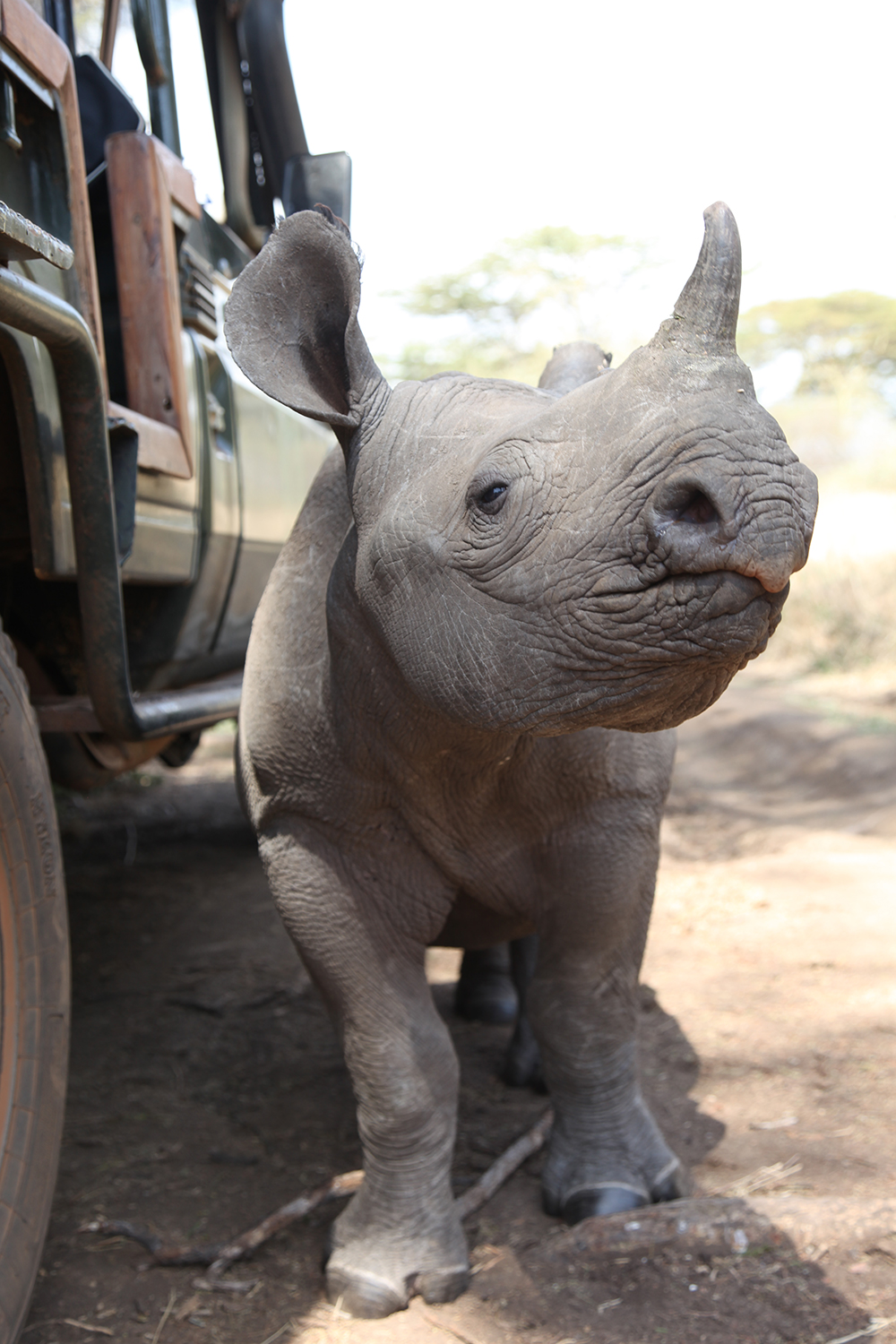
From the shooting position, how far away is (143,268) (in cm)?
293

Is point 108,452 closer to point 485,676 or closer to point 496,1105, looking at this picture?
point 485,676

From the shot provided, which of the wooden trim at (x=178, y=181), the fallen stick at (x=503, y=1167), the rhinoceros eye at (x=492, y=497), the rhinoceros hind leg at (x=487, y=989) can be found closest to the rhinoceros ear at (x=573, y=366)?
the rhinoceros eye at (x=492, y=497)

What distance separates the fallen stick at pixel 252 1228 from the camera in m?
2.36

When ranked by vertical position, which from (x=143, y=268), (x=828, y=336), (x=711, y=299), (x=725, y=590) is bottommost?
(x=725, y=590)

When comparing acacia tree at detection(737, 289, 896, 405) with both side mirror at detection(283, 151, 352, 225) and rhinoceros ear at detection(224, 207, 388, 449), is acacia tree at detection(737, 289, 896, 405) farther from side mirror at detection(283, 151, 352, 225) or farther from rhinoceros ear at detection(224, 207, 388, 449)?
rhinoceros ear at detection(224, 207, 388, 449)

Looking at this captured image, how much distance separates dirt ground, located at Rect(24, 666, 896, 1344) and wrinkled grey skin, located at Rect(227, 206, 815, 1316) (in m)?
0.21

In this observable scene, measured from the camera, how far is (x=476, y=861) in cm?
230

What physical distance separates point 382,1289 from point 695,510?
65.6 inches

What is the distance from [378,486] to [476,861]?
2.62ft

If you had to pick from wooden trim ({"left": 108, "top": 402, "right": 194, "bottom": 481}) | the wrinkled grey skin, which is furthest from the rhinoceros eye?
wooden trim ({"left": 108, "top": 402, "right": 194, "bottom": 481})

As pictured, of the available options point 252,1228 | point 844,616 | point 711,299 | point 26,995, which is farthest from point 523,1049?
point 844,616

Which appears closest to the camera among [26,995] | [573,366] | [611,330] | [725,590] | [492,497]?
[725,590]

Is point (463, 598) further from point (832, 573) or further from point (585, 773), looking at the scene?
point (832, 573)

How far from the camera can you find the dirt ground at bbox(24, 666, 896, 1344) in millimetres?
Result: 2205
